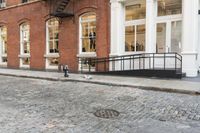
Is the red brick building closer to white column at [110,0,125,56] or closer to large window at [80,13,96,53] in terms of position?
large window at [80,13,96,53]

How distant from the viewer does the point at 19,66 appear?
75.4ft

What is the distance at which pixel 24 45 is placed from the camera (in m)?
22.7

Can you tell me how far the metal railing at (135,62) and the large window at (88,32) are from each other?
0.81 meters

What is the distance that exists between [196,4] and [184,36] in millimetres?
1729

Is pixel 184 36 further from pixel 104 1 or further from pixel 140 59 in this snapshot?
pixel 104 1

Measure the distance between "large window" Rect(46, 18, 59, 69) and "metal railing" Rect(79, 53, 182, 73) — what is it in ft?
9.40

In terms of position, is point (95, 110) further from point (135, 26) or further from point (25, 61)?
point (25, 61)

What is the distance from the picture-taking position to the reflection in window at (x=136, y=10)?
15.9 metres

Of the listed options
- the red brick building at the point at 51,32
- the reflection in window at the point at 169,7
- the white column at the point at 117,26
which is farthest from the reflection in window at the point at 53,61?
the reflection in window at the point at 169,7

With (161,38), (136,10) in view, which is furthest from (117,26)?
(161,38)

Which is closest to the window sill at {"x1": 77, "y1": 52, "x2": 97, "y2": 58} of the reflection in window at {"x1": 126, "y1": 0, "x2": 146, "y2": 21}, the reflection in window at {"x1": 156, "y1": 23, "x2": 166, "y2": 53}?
the reflection in window at {"x1": 126, "y1": 0, "x2": 146, "y2": 21}

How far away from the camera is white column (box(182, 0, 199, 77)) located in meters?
13.5

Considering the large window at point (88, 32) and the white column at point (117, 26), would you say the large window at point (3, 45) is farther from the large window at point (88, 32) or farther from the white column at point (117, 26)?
the white column at point (117, 26)

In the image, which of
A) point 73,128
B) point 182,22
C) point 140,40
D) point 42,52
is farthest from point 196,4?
point 42,52
